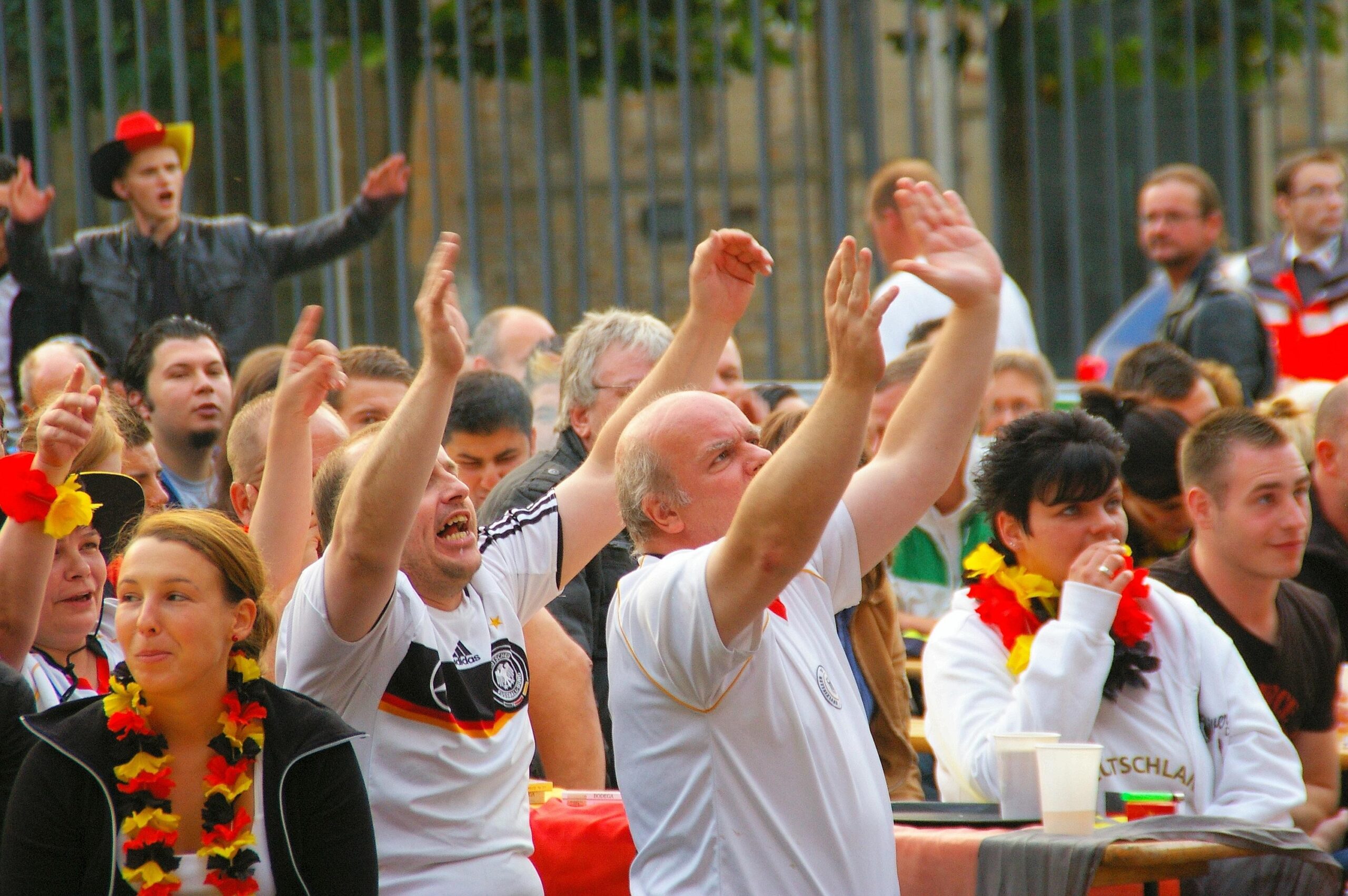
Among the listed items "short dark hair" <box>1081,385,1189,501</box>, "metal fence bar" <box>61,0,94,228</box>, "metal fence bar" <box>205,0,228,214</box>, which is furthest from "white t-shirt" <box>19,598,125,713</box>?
"metal fence bar" <box>61,0,94,228</box>

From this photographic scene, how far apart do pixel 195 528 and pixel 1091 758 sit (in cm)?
183

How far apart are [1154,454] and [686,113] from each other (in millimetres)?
3058

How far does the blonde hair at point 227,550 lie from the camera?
3.29 meters

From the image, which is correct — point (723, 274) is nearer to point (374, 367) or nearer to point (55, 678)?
point (55, 678)

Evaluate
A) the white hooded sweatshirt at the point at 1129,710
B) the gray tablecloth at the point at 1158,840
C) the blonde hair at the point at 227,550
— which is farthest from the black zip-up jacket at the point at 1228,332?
the blonde hair at the point at 227,550

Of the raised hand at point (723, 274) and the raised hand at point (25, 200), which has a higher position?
the raised hand at point (25, 200)

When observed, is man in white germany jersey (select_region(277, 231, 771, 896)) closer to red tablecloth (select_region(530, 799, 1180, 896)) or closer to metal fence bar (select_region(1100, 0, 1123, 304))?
red tablecloth (select_region(530, 799, 1180, 896))

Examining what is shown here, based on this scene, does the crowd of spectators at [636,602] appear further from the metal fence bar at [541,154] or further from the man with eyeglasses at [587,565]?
the metal fence bar at [541,154]

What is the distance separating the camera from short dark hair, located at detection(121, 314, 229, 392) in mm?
Result: 6000

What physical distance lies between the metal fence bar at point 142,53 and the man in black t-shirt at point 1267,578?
5.35 meters

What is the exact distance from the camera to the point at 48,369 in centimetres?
606

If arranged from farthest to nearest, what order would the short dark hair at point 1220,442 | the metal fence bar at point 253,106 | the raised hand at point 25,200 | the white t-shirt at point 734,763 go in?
the metal fence bar at point 253,106 < the raised hand at point 25,200 < the short dark hair at point 1220,442 < the white t-shirt at point 734,763

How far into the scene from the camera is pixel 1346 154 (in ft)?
72.0

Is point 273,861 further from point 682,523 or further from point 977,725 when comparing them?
point 977,725
